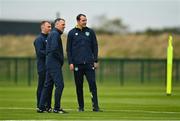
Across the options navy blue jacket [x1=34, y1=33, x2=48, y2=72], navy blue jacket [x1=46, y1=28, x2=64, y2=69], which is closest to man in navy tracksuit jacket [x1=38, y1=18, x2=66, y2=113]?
navy blue jacket [x1=46, y1=28, x2=64, y2=69]

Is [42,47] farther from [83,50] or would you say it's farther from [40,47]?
[83,50]

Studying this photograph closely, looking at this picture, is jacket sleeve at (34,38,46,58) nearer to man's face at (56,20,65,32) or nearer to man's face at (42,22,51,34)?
man's face at (42,22,51,34)

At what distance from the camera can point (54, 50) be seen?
2069 centimetres

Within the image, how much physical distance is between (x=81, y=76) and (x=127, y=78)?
28493 millimetres

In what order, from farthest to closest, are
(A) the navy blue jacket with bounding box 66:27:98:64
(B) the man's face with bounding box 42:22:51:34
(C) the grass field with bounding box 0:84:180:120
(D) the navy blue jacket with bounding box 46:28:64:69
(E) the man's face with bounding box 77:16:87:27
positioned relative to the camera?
(B) the man's face with bounding box 42:22:51:34
(A) the navy blue jacket with bounding box 66:27:98:64
(E) the man's face with bounding box 77:16:87:27
(D) the navy blue jacket with bounding box 46:28:64:69
(C) the grass field with bounding box 0:84:180:120

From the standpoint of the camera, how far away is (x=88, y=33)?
2120 centimetres

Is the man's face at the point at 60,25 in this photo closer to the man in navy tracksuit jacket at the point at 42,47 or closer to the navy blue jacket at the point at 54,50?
the navy blue jacket at the point at 54,50

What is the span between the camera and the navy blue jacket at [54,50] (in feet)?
67.8

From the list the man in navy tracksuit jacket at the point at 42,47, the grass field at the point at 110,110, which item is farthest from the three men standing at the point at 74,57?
the grass field at the point at 110,110

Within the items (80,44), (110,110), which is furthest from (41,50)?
(110,110)

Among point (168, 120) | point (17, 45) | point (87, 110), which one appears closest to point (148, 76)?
point (17, 45)

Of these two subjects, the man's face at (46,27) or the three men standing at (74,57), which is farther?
the man's face at (46,27)

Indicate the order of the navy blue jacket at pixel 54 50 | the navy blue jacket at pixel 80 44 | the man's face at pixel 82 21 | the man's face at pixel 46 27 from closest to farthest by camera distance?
the navy blue jacket at pixel 54 50 → the man's face at pixel 82 21 → the navy blue jacket at pixel 80 44 → the man's face at pixel 46 27

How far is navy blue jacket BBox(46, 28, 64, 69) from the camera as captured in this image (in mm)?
20656
